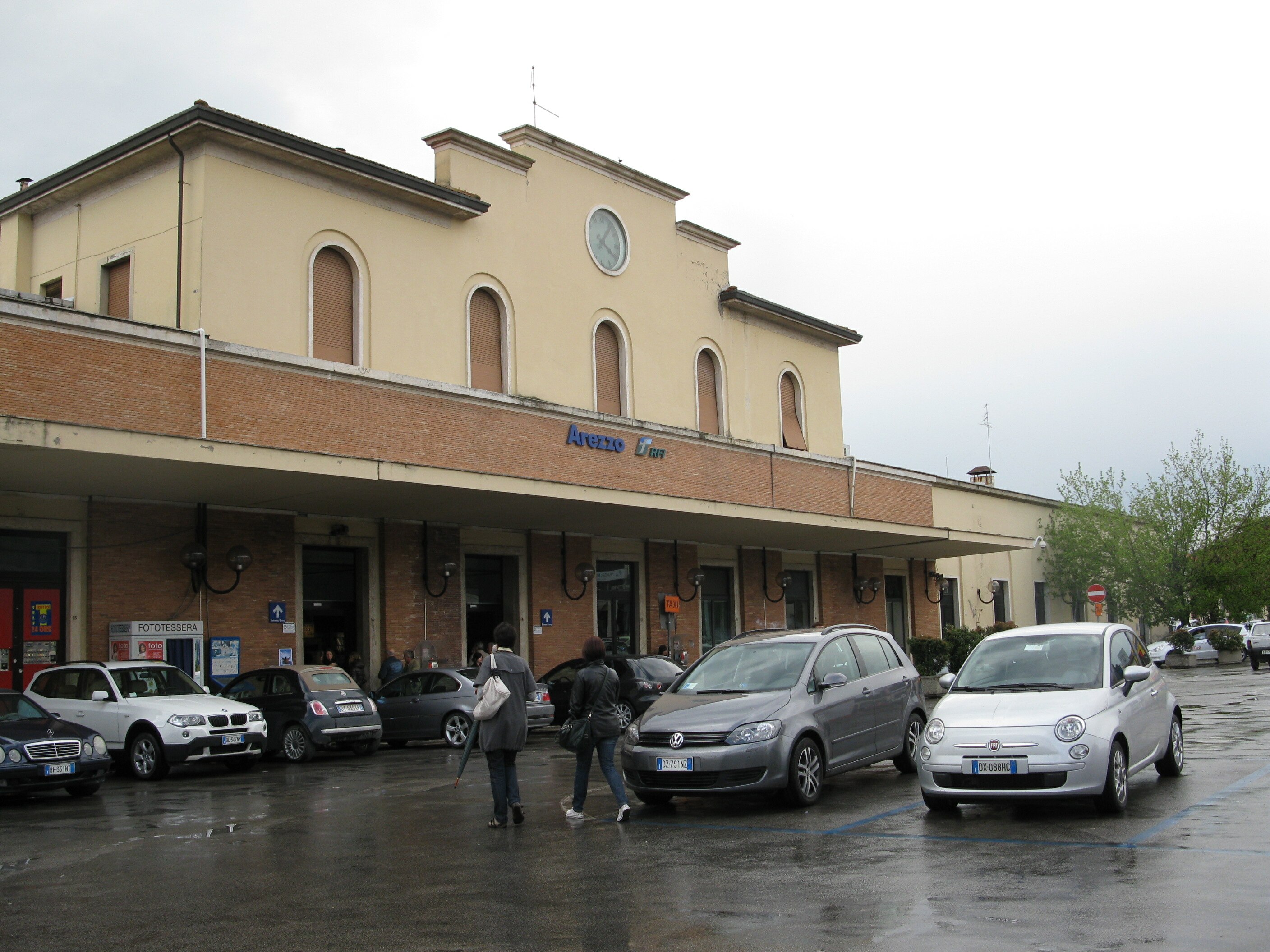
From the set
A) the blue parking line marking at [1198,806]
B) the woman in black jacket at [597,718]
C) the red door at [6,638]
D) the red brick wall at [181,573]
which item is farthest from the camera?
the red brick wall at [181,573]

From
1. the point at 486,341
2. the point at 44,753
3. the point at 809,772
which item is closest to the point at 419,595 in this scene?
the point at 486,341

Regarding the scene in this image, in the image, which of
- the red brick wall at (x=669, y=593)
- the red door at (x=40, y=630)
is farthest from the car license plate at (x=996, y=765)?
the red brick wall at (x=669, y=593)

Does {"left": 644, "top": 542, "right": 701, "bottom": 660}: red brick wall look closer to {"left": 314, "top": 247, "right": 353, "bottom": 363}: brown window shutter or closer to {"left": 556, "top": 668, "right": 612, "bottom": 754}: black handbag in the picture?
{"left": 314, "top": 247, "right": 353, "bottom": 363}: brown window shutter

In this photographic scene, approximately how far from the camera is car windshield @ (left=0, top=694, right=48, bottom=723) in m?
14.2

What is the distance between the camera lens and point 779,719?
1101 cm

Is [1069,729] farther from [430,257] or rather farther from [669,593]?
[669,593]

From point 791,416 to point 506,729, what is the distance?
1010 inches

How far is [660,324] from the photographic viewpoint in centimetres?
3050

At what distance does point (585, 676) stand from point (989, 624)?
3500 centimetres

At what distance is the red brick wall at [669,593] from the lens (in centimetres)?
2869

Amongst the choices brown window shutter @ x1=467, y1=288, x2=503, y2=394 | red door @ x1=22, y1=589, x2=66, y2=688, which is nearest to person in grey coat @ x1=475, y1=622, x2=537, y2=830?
red door @ x1=22, y1=589, x2=66, y2=688

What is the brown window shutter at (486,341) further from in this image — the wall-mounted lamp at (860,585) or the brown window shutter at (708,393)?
the wall-mounted lamp at (860,585)

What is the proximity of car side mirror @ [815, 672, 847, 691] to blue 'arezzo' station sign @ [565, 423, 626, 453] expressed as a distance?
1251 cm

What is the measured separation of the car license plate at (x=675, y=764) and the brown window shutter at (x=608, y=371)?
17834mm
